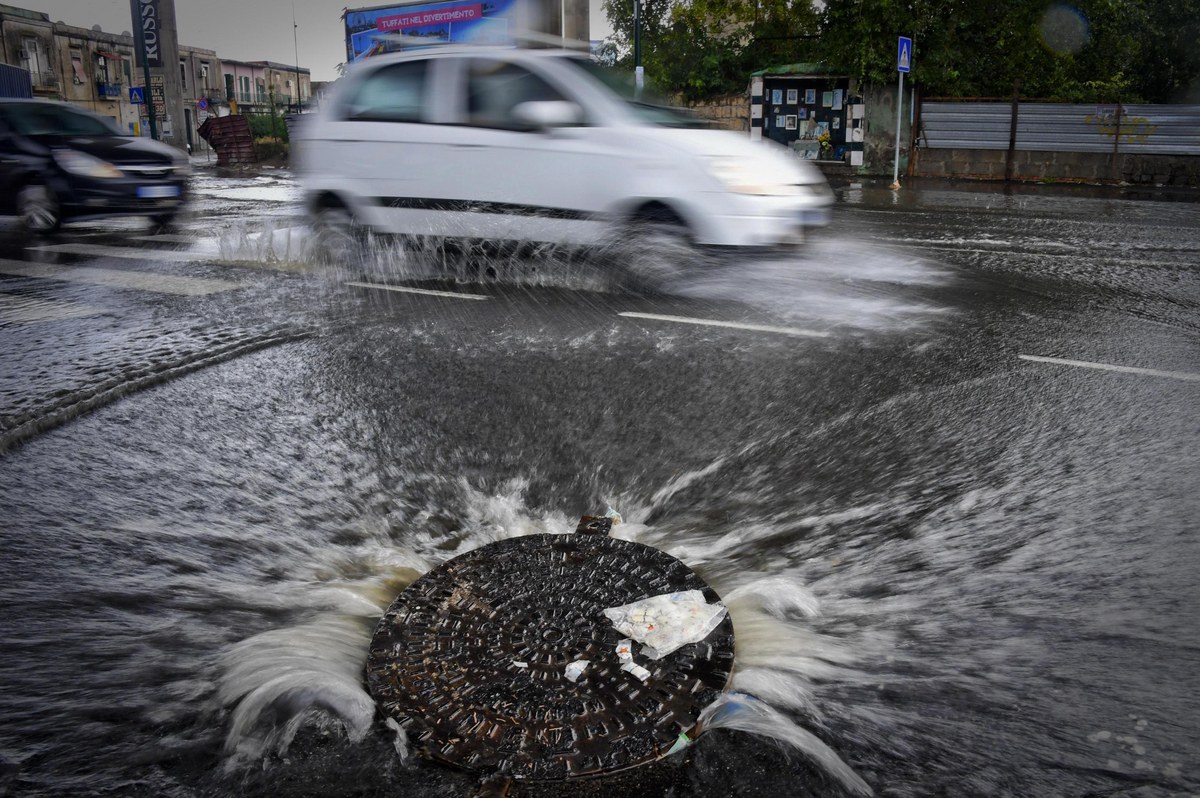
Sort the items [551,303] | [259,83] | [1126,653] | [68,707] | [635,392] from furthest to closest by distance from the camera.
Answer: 1. [259,83]
2. [551,303]
3. [635,392]
4. [1126,653]
5. [68,707]

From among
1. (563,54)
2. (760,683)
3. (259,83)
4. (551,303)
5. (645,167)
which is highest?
(259,83)

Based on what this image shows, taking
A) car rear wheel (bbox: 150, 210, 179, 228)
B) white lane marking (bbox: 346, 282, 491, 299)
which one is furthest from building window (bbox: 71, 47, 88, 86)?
white lane marking (bbox: 346, 282, 491, 299)

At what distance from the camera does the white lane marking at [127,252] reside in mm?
8797

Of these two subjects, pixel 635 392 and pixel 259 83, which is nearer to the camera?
pixel 635 392

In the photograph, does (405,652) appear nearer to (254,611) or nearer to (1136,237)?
(254,611)

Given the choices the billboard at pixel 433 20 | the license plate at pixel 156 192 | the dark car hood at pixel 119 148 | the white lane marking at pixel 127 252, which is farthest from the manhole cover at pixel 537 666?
the billboard at pixel 433 20

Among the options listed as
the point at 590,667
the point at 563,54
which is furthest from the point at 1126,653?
the point at 563,54

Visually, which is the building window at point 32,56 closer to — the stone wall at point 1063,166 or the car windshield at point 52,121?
the car windshield at point 52,121

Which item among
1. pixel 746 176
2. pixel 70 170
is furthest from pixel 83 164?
pixel 746 176

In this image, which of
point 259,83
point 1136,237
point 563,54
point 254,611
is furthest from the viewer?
point 259,83

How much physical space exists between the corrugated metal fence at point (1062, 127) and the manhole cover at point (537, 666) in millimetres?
19947

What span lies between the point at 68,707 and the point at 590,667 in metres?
1.26

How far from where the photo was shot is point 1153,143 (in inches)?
A: 723

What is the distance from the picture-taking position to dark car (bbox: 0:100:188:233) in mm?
10547
